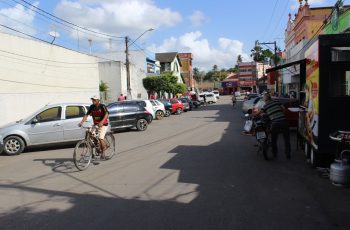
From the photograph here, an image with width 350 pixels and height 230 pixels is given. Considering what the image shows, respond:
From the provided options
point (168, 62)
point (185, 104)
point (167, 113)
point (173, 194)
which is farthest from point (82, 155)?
point (168, 62)

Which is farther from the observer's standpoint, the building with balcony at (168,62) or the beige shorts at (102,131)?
the building with balcony at (168,62)

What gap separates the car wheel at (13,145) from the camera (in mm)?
14586

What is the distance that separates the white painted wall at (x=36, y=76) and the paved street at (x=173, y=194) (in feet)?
47.9

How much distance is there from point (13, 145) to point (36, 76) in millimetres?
15699

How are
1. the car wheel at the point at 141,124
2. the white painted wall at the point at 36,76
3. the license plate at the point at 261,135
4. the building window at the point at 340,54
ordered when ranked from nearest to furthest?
1. the building window at the point at 340,54
2. the license plate at the point at 261,135
3. the car wheel at the point at 141,124
4. the white painted wall at the point at 36,76

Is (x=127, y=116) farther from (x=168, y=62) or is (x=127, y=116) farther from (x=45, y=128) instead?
(x=168, y=62)

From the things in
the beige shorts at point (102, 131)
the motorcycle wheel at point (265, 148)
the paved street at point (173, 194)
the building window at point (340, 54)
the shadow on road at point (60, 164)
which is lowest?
the shadow on road at point (60, 164)

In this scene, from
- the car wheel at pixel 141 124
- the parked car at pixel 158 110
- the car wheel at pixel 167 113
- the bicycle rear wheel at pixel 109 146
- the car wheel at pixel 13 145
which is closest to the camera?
the bicycle rear wheel at pixel 109 146

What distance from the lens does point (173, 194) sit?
7.79m

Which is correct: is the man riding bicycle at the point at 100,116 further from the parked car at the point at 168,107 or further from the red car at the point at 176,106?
the red car at the point at 176,106

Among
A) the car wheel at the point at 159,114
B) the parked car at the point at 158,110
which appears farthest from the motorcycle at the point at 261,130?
the car wheel at the point at 159,114

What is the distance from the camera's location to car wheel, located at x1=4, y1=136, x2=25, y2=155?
14586 millimetres

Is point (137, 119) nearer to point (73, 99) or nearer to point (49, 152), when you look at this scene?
point (49, 152)

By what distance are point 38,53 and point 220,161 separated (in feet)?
70.9
